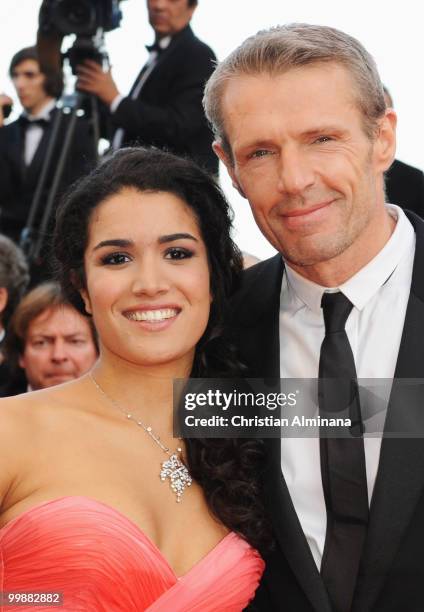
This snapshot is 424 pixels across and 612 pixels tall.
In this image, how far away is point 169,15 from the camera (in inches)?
181

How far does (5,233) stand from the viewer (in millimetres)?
5141

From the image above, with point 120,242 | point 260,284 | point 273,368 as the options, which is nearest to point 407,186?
point 260,284

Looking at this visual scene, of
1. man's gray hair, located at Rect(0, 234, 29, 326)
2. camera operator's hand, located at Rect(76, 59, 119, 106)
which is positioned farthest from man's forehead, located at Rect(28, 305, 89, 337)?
camera operator's hand, located at Rect(76, 59, 119, 106)

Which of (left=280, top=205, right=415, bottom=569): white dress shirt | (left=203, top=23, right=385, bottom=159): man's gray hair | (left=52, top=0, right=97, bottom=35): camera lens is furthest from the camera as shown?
(left=52, top=0, right=97, bottom=35): camera lens

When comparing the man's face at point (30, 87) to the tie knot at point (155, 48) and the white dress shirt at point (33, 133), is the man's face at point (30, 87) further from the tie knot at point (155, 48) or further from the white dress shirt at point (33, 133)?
the tie knot at point (155, 48)

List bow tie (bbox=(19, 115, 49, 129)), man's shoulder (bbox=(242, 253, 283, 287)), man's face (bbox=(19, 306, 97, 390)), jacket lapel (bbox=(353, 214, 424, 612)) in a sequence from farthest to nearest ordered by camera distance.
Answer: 1. bow tie (bbox=(19, 115, 49, 129))
2. man's face (bbox=(19, 306, 97, 390))
3. man's shoulder (bbox=(242, 253, 283, 287))
4. jacket lapel (bbox=(353, 214, 424, 612))

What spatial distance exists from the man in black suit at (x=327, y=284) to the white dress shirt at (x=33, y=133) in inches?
99.6

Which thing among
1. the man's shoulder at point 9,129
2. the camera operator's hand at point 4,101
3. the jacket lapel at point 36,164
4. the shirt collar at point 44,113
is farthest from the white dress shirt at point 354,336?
the shirt collar at point 44,113

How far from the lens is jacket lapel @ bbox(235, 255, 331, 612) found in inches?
92.6

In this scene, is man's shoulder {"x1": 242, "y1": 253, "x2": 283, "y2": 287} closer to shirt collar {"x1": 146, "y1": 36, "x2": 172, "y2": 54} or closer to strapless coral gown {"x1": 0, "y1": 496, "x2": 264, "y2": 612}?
strapless coral gown {"x1": 0, "y1": 496, "x2": 264, "y2": 612}

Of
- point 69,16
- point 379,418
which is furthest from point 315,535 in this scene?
point 69,16

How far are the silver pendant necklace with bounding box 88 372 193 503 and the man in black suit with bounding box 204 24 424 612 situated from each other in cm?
21

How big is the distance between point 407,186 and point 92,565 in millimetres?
1659

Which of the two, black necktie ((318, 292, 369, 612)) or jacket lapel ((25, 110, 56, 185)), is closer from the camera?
black necktie ((318, 292, 369, 612))
